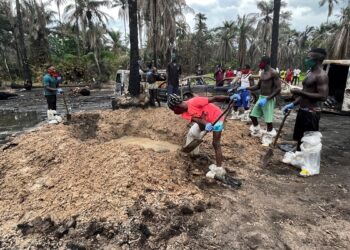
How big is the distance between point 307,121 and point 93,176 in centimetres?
324

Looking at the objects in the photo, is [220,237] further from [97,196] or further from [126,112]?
[126,112]

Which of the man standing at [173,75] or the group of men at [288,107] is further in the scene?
the man standing at [173,75]

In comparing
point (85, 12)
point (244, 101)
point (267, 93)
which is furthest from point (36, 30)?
point (267, 93)

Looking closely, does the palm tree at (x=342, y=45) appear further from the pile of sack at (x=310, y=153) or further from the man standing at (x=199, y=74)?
the pile of sack at (x=310, y=153)

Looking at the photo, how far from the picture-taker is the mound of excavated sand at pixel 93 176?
368cm

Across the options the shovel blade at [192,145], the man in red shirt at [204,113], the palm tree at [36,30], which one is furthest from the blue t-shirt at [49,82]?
the palm tree at [36,30]

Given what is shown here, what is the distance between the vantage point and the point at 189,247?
3.05 m

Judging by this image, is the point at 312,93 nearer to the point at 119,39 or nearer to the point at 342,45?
the point at 342,45

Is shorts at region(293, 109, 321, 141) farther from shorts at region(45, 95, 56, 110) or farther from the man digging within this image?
shorts at region(45, 95, 56, 110)

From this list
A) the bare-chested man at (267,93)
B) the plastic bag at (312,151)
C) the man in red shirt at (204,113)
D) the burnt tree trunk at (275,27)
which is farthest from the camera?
the burnt tree trunk at (275,27)

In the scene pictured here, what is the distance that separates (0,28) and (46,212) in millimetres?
37172

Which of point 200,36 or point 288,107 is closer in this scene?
point 288,107

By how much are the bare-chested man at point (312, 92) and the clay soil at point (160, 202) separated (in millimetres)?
787

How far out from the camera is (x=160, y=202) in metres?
3.66
